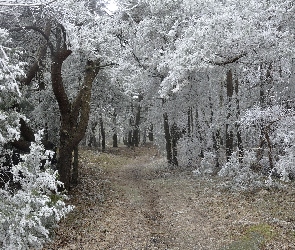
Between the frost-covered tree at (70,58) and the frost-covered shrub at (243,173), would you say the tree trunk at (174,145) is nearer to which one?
the frost-covered tree at (70,58)

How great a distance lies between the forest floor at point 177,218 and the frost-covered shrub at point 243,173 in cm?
51

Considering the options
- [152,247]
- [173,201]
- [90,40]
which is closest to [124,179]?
[173,201]

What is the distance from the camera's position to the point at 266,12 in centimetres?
1285

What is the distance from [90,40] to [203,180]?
8.97 metres

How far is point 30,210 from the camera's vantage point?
6.87 m

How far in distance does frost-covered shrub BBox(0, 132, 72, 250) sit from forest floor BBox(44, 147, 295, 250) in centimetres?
470

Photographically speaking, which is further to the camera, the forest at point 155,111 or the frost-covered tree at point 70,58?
the frost-covered tree at point 70,58

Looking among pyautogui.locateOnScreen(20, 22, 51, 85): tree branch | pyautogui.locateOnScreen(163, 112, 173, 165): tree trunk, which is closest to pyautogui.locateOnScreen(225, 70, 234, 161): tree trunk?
pyautogui.locateOnScreen(163, 112, 173, 165): tree trunk

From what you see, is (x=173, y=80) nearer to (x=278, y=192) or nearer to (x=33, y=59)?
(x=278, y=192)

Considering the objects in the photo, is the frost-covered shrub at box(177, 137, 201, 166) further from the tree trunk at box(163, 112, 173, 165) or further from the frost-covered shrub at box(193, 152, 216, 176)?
the frost-covered shrub at box(193, 152, 216, 176)

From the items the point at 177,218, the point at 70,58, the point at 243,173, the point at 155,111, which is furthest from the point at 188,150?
the point at 177,218

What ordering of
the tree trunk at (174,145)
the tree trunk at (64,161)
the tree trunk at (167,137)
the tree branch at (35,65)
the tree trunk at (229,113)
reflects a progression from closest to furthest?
the tree branch at (35,65), the tree trunk at (64,161), the tree trunk at (229,113), the tree trunk at (167,137), the tree trunk at (174,145)

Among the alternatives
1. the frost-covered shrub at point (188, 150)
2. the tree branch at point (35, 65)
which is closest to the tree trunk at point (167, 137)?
the frost-covered shrub at point (188, 150)

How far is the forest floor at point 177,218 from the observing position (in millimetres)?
11062
